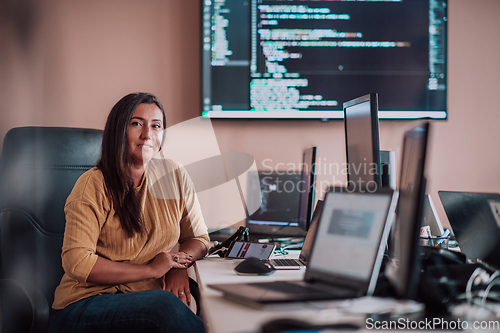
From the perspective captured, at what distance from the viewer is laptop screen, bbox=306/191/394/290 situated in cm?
80

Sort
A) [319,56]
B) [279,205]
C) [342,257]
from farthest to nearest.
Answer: [319,56] < [279,205] < [342,257]

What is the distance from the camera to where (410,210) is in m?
0.78

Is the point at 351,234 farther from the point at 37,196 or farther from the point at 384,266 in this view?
the point at 37,196

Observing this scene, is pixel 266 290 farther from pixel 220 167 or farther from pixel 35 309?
pixel 220 167

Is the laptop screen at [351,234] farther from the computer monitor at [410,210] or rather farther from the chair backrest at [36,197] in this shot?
the chair backrest at [36,197]

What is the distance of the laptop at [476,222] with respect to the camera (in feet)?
3.15

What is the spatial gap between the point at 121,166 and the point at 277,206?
2.90ft

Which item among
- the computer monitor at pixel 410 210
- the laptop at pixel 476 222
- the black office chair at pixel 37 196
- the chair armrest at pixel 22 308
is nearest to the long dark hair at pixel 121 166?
the black office chair at pixel 37 196

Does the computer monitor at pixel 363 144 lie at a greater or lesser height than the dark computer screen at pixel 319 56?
lesser

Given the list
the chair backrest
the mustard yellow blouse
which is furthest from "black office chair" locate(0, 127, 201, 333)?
the mustard yellow blouse

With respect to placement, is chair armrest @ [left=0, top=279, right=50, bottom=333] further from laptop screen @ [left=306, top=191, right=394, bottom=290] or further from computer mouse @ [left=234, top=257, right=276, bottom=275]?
laptop screen @ [left=306, top=191, right=394, bottom=290]

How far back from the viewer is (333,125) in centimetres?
235

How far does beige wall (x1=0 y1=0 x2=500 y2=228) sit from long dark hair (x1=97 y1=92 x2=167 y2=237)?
0.88 m

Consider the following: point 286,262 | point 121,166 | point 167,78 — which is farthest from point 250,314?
point 167,78
